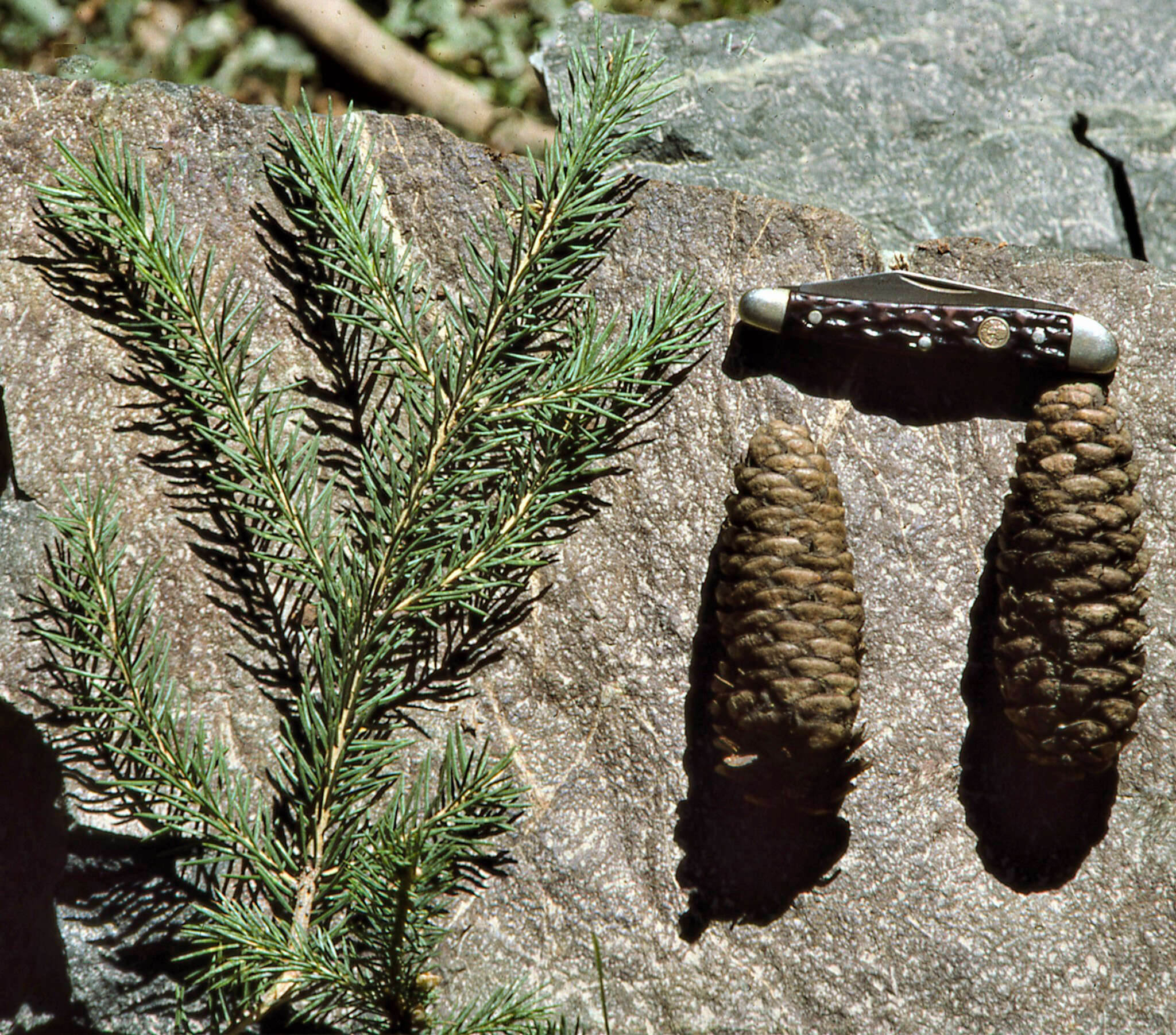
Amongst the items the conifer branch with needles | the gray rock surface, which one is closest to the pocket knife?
the conifer branch with needles

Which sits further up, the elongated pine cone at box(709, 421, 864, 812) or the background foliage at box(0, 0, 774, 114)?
the background foliage at box(0, 0, 774, 114)

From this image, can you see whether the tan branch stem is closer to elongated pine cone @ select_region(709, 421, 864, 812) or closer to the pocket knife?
the pocket knife

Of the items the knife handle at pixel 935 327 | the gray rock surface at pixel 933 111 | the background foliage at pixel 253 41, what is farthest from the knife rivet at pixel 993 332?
the background foliage at pixel 253 41

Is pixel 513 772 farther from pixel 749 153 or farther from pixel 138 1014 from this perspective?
pixel 749 153

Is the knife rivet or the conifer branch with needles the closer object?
the conifer branch with needles

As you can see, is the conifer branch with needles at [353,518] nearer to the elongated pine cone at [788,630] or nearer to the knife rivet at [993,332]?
the elongated pine cone at [788,630]

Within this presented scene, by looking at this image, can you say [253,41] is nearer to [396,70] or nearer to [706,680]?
[396,70]

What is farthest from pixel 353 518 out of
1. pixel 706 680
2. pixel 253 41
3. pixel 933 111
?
pixel 253 41
